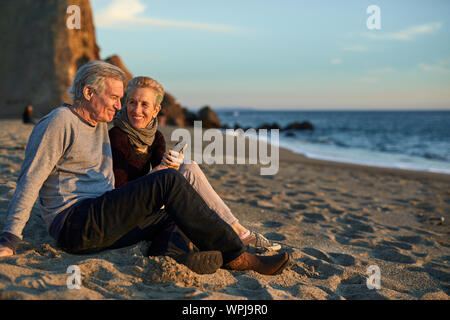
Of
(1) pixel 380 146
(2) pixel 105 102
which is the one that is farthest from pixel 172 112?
(2) pixel 105 102

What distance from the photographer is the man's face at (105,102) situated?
2.41 m

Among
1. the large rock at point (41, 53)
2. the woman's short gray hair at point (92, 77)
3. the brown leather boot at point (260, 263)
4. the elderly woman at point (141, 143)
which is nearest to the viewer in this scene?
the woman's short gray hair at point (92, 77)

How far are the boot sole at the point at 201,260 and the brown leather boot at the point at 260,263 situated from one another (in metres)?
0.14

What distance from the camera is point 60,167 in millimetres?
2314

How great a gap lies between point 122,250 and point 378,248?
2.43 meters

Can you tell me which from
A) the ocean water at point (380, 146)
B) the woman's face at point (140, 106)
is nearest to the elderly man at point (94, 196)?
the woman's face at point (140, 106)

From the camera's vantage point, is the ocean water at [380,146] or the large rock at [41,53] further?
the large rock at [41,53]

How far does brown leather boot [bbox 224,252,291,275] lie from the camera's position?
8.14 ft

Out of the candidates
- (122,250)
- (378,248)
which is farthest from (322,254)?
(122,250)

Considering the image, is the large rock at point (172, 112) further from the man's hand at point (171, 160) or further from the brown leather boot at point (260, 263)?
the brown leather boot at point (260, 263)

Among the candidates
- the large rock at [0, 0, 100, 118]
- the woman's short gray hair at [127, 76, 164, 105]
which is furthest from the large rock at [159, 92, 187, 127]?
the woman's short gray hair at [127, 76, 164, 105]

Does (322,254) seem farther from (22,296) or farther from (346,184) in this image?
(346,184)

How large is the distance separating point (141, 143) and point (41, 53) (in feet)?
52.4
